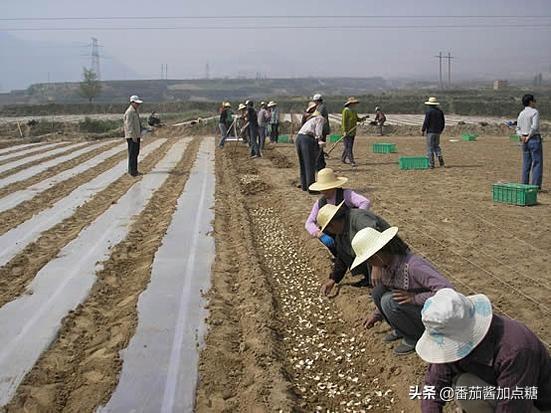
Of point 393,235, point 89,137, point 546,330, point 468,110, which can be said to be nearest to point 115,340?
point 393,235

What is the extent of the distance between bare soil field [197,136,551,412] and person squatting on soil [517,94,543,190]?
40 centimetres

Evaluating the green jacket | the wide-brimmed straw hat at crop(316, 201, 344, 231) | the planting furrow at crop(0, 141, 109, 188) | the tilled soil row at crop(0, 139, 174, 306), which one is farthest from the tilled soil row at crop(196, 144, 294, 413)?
the planting furrow at crop(0, 141, 109, 188)

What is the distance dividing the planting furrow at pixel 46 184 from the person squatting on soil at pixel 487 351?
7199 millimetres

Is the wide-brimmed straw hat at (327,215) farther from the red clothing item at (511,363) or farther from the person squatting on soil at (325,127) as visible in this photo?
the person squatting on soil at (325,127)

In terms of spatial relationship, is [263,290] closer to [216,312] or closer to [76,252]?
[216,312]

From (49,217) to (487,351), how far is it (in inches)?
256

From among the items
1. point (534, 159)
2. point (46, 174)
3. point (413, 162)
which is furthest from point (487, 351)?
point (46, 174)

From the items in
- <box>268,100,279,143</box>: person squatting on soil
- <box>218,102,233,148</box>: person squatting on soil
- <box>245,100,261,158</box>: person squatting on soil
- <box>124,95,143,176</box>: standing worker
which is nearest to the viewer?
<box>124,95,143,176</box>: standing worker

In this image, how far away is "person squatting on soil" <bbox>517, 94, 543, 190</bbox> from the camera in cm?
806

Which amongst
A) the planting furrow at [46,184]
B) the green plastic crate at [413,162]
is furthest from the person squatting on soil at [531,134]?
the planting furrow at [46,184]

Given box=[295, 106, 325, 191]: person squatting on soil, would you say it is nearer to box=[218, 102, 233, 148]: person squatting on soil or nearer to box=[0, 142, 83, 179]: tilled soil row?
box=[0, 142, 83, 179]: tilled soil row

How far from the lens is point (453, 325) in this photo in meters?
2.18

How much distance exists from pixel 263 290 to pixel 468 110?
41.7 metres

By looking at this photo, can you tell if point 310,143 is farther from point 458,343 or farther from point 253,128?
point 458,343
